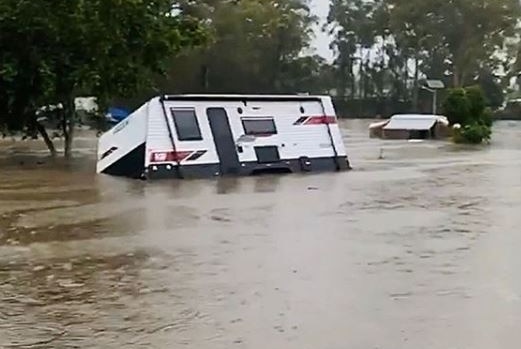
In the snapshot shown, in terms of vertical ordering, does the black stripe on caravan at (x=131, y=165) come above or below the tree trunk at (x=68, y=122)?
below

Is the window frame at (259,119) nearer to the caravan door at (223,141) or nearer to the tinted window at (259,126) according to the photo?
the tinted window at (259,126)

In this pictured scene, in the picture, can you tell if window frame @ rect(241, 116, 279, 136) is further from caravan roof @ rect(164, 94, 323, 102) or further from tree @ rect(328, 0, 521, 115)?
tree @ rect(328, 0, 521, 115)

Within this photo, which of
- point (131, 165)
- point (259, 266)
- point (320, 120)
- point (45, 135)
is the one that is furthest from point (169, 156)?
point (259, 266)

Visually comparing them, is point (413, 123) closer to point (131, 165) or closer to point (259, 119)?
point (259, 119)

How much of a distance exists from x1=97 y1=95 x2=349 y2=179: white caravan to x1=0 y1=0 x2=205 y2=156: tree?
210cm

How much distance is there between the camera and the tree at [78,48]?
21.5 meters

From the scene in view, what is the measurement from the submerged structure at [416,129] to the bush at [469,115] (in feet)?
1.58

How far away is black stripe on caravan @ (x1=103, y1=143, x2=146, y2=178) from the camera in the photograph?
63.8ft

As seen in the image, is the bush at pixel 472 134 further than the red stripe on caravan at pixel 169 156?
Yes

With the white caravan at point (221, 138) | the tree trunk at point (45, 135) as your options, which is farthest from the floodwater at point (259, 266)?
the tree trunk at point (45, 135)

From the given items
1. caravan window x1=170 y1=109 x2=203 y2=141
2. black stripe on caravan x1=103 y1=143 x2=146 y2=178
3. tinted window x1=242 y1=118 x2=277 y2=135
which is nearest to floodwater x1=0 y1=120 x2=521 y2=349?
black stripe on caravan x1=103 y1=143 x2=146 y2=178

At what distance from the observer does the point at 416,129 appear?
40.8m

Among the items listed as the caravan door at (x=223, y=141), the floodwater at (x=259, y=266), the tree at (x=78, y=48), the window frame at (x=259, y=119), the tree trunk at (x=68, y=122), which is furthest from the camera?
the tree trunk at (x=68, y=122)

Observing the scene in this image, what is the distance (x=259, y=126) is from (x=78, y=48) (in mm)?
4485
